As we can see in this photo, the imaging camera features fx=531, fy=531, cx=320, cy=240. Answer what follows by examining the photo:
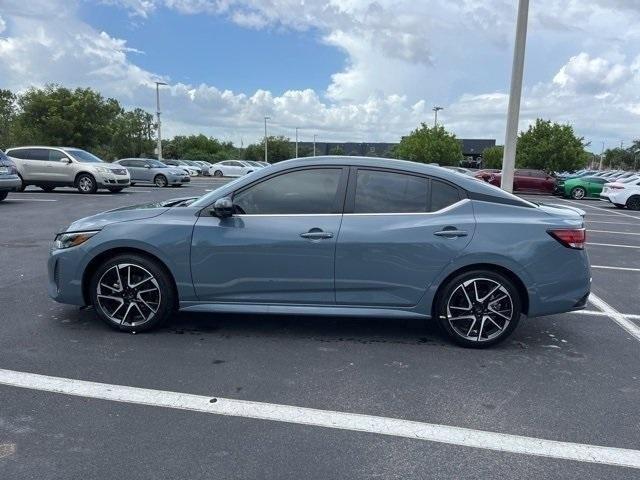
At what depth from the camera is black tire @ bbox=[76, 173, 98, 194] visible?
18.6m

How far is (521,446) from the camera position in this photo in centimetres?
301

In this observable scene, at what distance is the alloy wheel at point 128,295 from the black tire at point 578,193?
26.9 metres

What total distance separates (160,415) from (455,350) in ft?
8.00

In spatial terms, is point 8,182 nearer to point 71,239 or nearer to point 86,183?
point 86,183

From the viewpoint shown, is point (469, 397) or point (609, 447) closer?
point (609, 447)

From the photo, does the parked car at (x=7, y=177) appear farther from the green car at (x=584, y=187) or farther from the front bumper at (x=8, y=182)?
the green car at (x=584, y=187)

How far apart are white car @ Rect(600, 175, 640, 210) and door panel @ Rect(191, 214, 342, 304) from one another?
20.3 m

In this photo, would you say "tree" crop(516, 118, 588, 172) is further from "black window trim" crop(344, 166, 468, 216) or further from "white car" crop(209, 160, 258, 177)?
"black window trim" crop(344, 166, 468, 216)

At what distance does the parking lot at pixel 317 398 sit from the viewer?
2.81 metres

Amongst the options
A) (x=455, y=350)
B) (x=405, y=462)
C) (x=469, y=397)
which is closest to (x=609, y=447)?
(x=469, y=397)

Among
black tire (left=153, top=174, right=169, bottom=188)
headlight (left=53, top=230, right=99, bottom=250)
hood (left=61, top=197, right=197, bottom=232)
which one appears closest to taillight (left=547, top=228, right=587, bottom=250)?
hood (left=61, top=197, right=197, bottom=232)

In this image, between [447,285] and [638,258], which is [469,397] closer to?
[447,285]

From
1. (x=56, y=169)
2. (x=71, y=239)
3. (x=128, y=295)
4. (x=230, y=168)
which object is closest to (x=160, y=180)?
(x=56, y=169)

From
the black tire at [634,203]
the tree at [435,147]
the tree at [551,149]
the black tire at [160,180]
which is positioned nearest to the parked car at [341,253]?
the black tire at [634,203]
